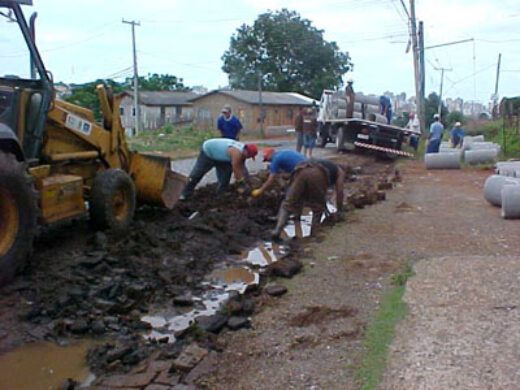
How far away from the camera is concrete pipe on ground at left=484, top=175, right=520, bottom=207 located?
1109 cm

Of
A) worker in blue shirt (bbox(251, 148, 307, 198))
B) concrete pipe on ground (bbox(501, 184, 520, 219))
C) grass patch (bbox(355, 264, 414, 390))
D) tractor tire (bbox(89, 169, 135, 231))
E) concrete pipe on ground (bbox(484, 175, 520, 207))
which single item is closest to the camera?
grass patch (bbox(355, 264, 414, 390))

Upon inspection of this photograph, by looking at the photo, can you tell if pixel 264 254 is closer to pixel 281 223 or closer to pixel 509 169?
pixel 281 223

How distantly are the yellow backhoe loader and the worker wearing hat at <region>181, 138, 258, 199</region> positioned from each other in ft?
4.87

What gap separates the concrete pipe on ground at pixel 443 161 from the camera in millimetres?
19531

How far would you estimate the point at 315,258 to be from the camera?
779 centimetres

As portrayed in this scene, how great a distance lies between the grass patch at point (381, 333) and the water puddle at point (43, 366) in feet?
6.20

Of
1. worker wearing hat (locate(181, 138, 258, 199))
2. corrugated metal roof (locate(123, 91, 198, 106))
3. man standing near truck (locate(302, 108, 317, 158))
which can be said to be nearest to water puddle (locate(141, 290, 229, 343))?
worker wearing hat (locate(181, 138, 258, 199))

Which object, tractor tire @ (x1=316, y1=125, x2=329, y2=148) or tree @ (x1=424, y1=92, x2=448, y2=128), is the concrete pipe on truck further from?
tree @ (x1=424, y1=92, x2=448, y2=128)

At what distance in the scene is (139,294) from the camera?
627cm

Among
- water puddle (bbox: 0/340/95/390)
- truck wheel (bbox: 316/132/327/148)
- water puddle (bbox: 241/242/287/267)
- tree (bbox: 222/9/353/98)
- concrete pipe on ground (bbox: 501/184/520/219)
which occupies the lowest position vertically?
water puddle (bbox: 0/340/95/390)

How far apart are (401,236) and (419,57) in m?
23.3

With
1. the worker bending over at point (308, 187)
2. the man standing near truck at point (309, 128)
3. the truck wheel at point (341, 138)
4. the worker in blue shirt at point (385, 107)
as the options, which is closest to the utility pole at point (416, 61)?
the worker in blue shirt at point (385, 107)

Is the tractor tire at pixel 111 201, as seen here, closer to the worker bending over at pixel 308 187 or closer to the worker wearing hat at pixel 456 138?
the worker bending over at pixel 308 187

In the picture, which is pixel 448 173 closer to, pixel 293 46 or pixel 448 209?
pixel 448 209
